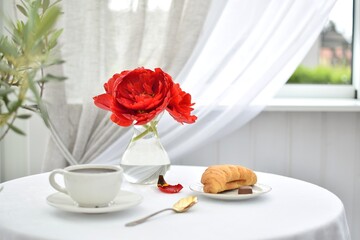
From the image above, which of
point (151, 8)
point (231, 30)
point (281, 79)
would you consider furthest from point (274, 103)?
point (151, 8)

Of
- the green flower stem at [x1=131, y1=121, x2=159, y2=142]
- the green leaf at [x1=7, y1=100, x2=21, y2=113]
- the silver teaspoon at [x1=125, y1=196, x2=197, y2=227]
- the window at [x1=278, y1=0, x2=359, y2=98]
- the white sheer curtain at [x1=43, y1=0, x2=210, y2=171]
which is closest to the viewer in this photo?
the green leaf at [x1=7, y1=100, x2=21, y2=113]

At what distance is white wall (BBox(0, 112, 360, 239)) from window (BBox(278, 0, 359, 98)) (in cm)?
25

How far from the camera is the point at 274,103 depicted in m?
2.11

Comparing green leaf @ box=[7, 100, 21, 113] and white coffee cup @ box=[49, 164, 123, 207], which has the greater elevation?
green leaf @ box=[7, 100, 21, 113]

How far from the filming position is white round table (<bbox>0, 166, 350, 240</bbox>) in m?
0.99

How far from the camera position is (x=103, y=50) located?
6.40 feet

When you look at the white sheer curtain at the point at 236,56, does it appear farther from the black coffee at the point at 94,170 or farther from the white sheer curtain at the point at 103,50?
the black coffee at the point at 94,170

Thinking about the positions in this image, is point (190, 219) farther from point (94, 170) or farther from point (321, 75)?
point (321, 75)

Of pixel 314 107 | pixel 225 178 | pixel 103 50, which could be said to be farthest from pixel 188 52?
pixel 225 178

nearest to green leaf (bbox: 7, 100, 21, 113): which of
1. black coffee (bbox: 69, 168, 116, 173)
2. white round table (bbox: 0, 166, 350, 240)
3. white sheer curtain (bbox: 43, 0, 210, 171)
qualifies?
white round table (bbox: 0, 166, 350, 240)

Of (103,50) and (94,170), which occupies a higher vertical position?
(103,50)

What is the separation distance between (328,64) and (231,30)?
575 mm

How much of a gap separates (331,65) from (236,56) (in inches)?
22.3

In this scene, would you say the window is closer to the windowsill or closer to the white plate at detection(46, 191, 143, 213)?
the windowsill
